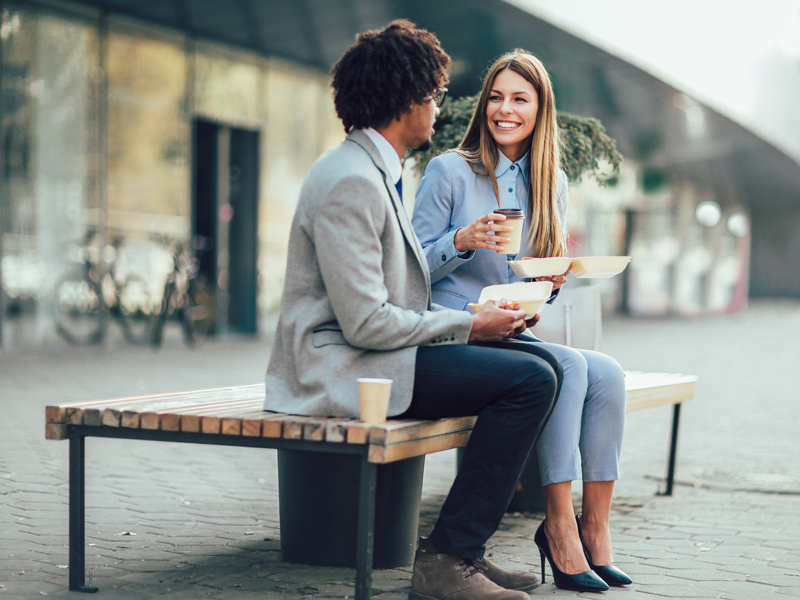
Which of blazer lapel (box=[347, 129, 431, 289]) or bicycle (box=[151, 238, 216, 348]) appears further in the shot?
bicycle (box=[151, 238, 216, 348])

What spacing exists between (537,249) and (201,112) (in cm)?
1089

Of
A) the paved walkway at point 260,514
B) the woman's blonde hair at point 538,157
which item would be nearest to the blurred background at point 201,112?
the paved walkway at point 260,514

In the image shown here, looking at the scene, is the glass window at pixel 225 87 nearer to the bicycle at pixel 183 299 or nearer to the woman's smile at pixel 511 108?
the bicycle at pixel 183 299

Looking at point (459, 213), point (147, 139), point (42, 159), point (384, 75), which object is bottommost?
point (459, 213)

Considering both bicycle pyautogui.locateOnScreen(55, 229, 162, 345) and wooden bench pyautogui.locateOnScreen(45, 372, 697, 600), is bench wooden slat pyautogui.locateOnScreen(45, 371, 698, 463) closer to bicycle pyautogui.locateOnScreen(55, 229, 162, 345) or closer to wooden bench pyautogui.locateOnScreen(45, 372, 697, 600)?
wooden bench pyautogui.locateOnScreen(45, 372, 697, 600)

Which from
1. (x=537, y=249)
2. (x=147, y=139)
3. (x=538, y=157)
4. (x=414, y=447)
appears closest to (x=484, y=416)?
(x=414, y=447)

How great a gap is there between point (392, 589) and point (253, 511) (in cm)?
129

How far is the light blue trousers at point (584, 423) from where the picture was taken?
325 centimetres

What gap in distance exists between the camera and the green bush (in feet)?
16.6

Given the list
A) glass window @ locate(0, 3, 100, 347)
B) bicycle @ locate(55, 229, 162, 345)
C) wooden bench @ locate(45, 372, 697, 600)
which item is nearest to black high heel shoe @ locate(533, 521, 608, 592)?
wooden bench @ locate(45, 372, 697, 600)

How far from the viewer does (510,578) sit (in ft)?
10.4

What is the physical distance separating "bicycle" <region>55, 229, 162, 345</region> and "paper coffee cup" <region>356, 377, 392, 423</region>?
32.2 feet

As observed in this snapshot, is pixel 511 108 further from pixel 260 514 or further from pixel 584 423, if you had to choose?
pixel 260 514

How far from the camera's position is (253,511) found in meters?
4.35
